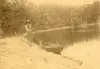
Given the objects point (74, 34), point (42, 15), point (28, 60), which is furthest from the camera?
point (74, 34)

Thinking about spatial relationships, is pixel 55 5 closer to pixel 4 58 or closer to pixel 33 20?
pixel 33 20

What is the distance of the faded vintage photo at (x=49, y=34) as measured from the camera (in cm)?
375

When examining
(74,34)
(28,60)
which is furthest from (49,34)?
(28,60)

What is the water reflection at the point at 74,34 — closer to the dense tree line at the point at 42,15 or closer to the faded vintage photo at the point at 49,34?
the faded vintage photo at the point at 49,34

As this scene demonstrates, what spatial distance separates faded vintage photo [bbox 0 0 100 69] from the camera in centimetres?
375

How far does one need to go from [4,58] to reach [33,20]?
4.93 m

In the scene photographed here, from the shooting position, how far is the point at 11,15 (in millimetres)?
6793

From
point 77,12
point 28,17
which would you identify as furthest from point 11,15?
point 77,12

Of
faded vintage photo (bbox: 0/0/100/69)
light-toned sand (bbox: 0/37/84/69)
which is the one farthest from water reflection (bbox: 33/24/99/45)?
light-toned sand (bbox: 0/37/84/69)

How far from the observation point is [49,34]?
8.51 metres

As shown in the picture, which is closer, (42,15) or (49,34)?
(49,34)

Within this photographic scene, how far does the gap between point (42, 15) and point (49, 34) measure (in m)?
1.18

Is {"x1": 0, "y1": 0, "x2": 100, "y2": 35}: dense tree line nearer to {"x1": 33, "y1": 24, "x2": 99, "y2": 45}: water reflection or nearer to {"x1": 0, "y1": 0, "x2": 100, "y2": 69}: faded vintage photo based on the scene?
{"x1": 0, "y1": 0, "x2": 100, "y2": 69}: faded vintage photo

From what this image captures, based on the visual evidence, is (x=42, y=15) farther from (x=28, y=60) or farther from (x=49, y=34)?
(x=28, y=60)
